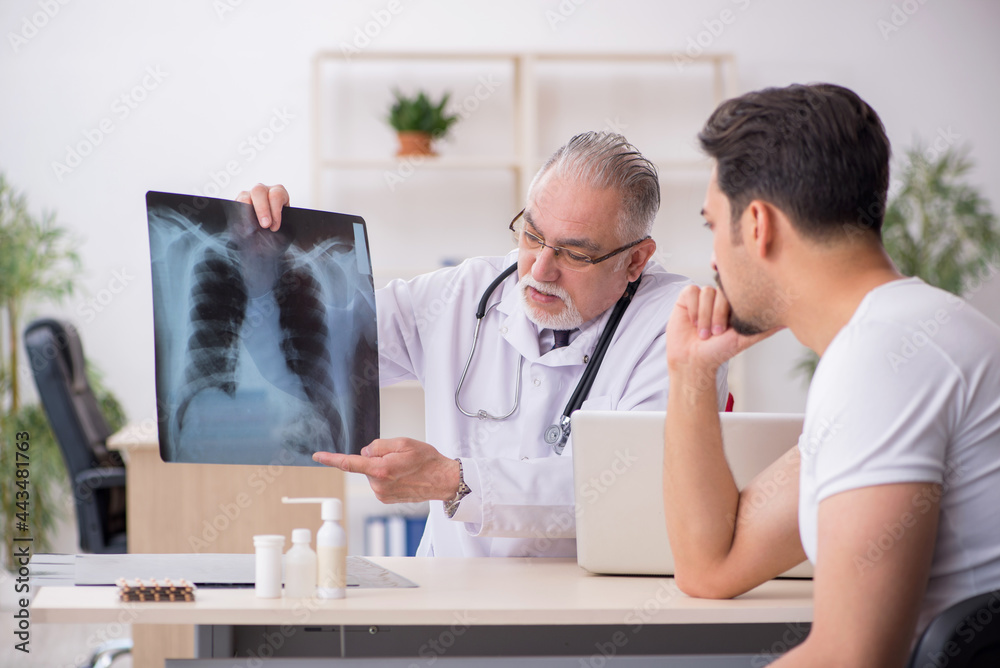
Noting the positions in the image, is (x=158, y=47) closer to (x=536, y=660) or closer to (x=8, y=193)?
(x=8, y=193)

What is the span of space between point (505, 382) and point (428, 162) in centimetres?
215

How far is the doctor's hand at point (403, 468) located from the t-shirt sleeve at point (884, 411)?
63 cm

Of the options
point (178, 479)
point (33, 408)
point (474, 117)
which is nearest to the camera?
point (178, 479)

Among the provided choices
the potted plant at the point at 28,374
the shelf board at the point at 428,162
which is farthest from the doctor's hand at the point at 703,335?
the potted plant at the point at 28,374

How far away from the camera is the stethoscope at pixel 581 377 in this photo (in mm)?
1590

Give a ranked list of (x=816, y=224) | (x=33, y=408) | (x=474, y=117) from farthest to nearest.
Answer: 1. (x=474, y=117)
2. (x=33, y=408)
3. (x=816, y=224)

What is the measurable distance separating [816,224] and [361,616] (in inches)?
27.7

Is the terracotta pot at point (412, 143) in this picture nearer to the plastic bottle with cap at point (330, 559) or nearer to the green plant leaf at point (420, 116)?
the green plant leaf at point (420, 116)

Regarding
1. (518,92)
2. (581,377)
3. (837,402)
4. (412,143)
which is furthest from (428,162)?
(837,402)

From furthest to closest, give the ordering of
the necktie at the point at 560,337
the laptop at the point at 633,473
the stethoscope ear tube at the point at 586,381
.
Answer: the necktie at the point at 560,337
the stethoscope ear tube at the point at 586,381
the laptop at the point at 633,473

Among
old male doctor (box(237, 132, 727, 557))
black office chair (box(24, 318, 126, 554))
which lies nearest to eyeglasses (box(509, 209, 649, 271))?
old male doctor (box(237, 132, 727, 557))

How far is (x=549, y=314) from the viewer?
1.69 m

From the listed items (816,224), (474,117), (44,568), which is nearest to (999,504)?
(816,224)

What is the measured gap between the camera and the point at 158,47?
3.86 meters
